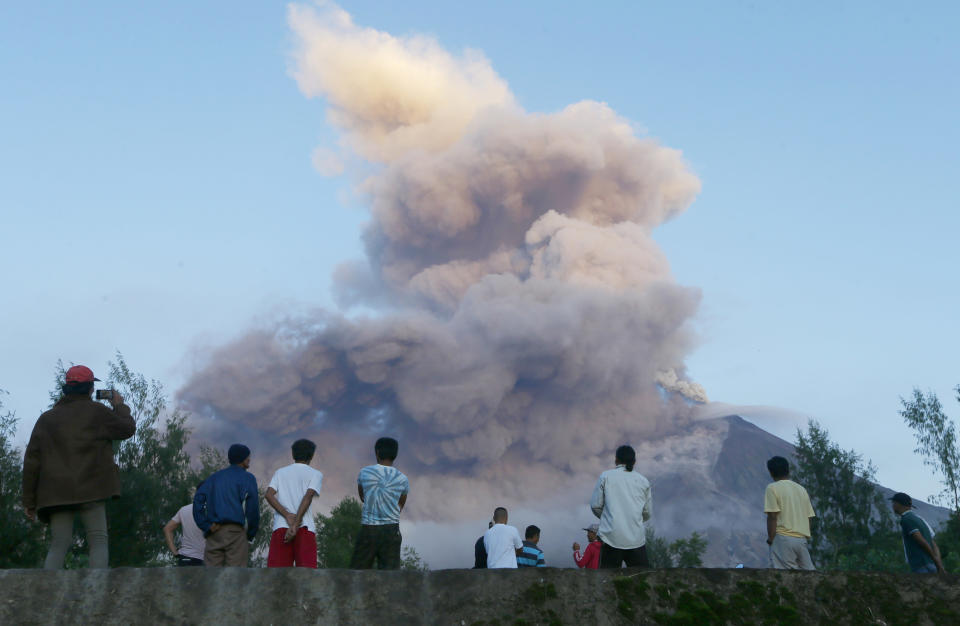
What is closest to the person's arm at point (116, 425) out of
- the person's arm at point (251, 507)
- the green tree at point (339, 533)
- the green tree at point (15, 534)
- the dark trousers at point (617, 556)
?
the person's arm at point (251, 507)

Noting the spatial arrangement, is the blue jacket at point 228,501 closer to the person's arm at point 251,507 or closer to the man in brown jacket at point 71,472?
the person's arm at point 251,507

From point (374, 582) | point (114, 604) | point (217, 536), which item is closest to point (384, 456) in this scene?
point (217, 536)

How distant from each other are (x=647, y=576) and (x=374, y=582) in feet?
5.68

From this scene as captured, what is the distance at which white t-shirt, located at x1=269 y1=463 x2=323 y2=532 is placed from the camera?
303 inches

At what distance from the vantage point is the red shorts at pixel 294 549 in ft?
25.3

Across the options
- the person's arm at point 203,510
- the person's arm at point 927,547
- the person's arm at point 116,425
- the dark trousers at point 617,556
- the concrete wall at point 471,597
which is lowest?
the concrete wall at point 471,597

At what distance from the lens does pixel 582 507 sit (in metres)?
178

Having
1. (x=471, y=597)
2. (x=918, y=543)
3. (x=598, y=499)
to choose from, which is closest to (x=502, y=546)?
(x=598, y=499)

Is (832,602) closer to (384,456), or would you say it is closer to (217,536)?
(384,456)

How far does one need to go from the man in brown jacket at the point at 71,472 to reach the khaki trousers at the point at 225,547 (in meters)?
0.91

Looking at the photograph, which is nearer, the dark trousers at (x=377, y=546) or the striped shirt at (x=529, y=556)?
the dark trousers at (x=377, y=546)

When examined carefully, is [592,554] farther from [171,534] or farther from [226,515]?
[171,534]

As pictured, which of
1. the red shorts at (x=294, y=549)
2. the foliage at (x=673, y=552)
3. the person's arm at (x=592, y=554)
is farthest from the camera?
the foliage at (x=673, y=552)

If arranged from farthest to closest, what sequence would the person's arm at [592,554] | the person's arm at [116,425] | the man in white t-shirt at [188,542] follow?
the person's arm at [592,554], the man in white t-shirt at [188,542], the person's arm at [116,425]
